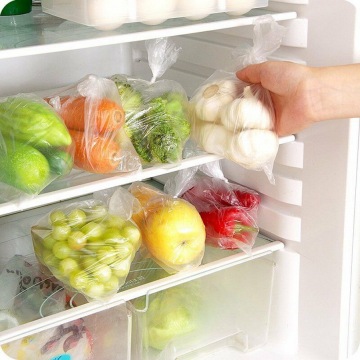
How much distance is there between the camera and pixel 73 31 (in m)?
1.35

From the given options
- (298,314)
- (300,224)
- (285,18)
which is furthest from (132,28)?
(298,314)

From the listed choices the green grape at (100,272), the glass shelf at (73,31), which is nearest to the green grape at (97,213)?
the green grape at (100,272)

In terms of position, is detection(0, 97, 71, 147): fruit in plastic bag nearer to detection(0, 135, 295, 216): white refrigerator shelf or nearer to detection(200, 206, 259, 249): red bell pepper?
detection(0, 135, 295, 216): white refrigerator shelf

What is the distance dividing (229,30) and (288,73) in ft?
1.01

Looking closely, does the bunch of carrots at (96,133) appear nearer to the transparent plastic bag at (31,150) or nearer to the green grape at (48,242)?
the transparent plastic bag at (31,150)

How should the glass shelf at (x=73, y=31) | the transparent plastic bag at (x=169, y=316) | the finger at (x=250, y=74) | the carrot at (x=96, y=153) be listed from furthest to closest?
1. the transparent plastic bag at (x=169, y=316)
2. the finger at (x=250, y=74)
3. the carrot at (x=96, y=153)
4. the glass shelf at (x=73, y=31)

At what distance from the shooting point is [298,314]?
170 centimetres

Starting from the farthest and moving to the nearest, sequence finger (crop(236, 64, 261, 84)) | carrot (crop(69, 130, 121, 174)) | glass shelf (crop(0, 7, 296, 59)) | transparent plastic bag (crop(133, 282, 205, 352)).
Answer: transparent plastic bag (crop(133, 282, 205, 352)), finger (crop(236, 64, 261, 84)), carrot (crop(69, 130, 121, 174)), glass shelf (crop(0, 7, 296, 59))

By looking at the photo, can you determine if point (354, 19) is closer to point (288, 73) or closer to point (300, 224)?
point (288, 73)

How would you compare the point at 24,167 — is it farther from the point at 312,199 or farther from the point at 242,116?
the point at 312,199

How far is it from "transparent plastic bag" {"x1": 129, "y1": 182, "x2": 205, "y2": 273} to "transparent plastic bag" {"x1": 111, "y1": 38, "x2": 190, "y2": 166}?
12 centimetres

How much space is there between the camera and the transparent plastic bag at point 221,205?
5.23 feet

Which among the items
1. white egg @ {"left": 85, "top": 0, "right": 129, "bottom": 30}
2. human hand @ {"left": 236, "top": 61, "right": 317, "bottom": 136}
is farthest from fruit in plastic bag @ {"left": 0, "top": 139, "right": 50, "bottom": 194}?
human hand @ {"left": 236, "top": 61, "right": 317, "bottom": 136}

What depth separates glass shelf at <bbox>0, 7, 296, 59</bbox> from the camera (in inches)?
47.8
